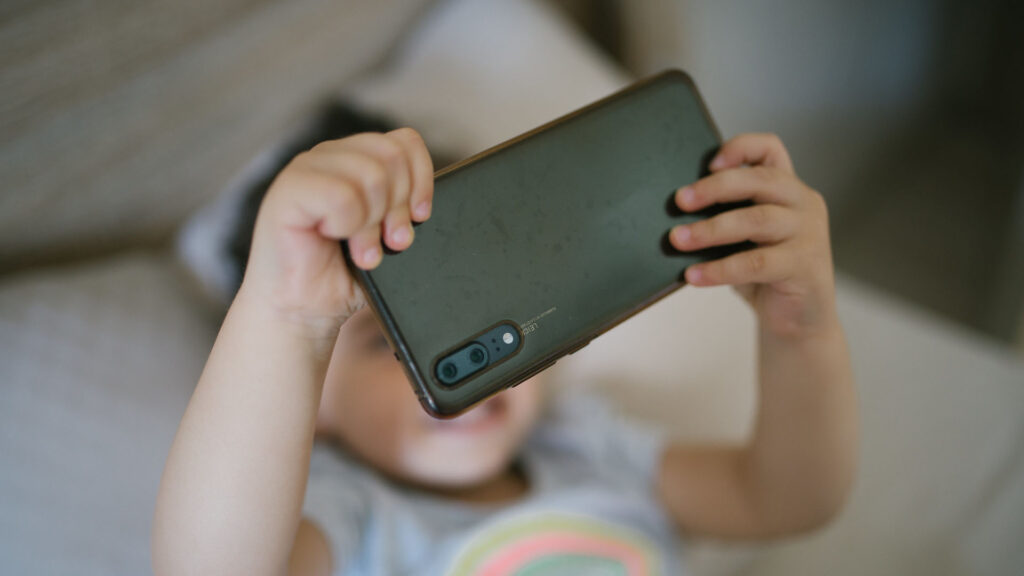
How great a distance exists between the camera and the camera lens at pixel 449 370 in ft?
Result: 0.78

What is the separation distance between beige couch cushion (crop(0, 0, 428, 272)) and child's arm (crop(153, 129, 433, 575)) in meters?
0.17

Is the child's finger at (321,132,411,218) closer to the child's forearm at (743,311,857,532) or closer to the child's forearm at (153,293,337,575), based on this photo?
the child's forearm at (153,293,337,575)

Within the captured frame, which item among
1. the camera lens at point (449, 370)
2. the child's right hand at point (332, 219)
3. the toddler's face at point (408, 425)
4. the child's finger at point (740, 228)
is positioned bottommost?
the camera lens at point (449, 370)

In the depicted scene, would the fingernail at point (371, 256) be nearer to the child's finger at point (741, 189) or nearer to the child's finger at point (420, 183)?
the child's finger at point (420, 183)

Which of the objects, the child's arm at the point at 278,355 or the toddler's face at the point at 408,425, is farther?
the toddler's face at the point at 408,425

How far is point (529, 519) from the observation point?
1.45ft

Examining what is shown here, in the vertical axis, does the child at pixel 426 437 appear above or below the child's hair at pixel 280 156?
below

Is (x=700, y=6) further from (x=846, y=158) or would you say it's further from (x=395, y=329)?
(x=395, y=329)

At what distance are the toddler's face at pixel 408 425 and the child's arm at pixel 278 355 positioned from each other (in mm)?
79

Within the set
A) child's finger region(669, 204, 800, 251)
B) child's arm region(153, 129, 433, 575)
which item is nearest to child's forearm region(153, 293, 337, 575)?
child's arm region(153, 129, 433, 575)

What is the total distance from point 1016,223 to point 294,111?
2.91 feet

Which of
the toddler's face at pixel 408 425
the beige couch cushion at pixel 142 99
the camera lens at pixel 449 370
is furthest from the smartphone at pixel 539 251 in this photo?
the beige couch cushion at pixel 142 99

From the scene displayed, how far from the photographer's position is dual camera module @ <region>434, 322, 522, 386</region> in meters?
0.24

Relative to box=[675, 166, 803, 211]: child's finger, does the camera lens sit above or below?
below
